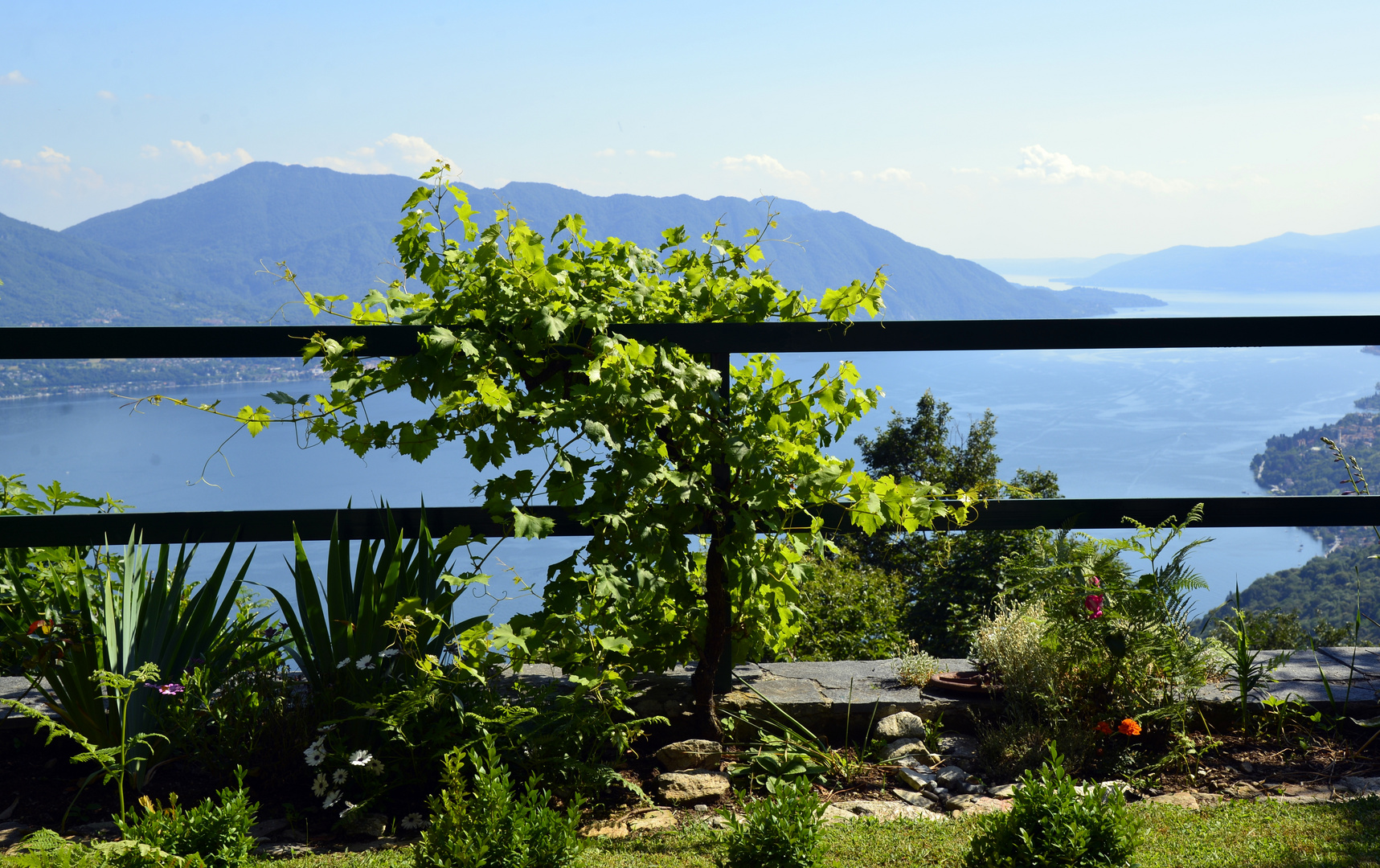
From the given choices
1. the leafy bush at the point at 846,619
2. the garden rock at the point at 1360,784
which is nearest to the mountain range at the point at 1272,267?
the leafy bush at the point at 846,619

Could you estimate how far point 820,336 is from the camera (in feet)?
7.44

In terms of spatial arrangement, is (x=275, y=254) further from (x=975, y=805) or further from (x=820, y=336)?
(x=975, y=805)

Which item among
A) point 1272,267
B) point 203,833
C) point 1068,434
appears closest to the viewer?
point 203,833

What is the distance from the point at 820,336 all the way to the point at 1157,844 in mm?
1408

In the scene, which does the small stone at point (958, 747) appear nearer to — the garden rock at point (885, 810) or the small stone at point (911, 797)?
the small stone at point (911, 797)

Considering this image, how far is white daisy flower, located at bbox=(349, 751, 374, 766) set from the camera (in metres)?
1.88

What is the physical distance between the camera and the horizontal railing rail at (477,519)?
2.36m

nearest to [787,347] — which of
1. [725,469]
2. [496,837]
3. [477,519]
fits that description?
[725,469]

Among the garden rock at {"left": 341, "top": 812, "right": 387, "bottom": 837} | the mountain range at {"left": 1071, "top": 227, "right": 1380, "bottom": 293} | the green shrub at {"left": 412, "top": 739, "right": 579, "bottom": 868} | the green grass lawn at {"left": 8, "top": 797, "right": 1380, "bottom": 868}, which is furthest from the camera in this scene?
the mountain range at {"left": 1071, "top": 227, "right": 1380, "bottom": 293}

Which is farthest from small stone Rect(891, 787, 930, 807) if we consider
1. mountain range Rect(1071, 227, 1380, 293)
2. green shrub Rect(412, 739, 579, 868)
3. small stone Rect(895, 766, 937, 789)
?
mountain range Rect(1071, 227, 1380, 293)

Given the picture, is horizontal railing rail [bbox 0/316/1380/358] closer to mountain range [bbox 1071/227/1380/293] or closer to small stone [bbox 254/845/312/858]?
small stone [bbox 254/845/312/858]

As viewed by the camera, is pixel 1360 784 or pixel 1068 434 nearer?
pixel 1360 784

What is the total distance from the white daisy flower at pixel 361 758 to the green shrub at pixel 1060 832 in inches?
52.9

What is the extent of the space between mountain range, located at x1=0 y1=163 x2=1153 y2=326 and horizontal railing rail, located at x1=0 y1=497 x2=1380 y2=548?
5110 centimetres
